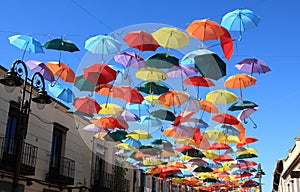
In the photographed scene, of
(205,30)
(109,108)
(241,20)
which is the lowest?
(109,108)

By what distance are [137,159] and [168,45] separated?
32.1ft

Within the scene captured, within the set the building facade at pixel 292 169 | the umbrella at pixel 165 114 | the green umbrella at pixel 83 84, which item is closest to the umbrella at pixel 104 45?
the green umbrella at pixel 83 84

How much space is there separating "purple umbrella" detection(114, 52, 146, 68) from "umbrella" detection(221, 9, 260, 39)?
6.81ft

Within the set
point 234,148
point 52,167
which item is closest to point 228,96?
point 234,148

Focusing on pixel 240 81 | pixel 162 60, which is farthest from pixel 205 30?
pixel 240 81

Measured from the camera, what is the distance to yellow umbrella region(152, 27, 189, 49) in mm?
9031

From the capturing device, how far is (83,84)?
9.94 m

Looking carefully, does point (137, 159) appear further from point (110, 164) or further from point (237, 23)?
point (237, 23)

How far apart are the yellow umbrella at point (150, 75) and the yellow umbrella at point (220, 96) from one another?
184 cm

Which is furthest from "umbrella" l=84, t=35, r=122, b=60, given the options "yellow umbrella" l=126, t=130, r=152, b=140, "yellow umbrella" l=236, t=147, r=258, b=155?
"yellow umbrella" l=236, t=147, r=258, b=155

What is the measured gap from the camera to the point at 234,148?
681 inches

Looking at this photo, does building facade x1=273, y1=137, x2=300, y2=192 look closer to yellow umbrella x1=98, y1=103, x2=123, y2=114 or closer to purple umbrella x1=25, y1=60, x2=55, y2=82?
yellow umbrella x1=98, y1=103, x2=123, y2=114

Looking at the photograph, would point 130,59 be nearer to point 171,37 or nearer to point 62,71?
point 171,37

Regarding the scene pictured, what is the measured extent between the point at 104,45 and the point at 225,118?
15.1ft
